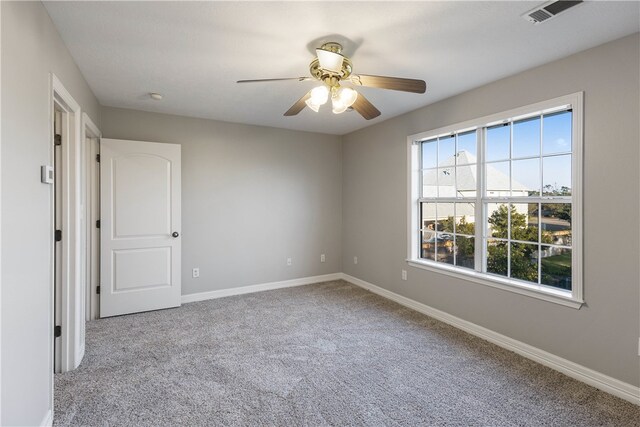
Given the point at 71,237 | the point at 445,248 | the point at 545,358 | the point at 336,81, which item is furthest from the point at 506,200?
the point at 71,237

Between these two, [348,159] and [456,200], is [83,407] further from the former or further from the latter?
[348,159]

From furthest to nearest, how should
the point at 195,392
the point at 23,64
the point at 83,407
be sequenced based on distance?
the point at 195,392 → the point at 83,407 → the point at 23,64

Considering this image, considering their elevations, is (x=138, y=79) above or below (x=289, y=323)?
above

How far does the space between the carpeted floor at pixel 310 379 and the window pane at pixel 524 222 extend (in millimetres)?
1040

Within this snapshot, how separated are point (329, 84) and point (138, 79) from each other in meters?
1.87

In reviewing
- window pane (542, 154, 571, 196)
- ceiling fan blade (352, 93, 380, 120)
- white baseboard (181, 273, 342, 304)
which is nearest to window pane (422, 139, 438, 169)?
window pane (542, 154, 571, 196)

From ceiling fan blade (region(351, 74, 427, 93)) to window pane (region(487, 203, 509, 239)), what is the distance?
1611 millimetres

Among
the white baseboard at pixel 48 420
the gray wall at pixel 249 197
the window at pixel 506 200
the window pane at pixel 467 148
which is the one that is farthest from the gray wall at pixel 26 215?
the window pane at pixel 467 148

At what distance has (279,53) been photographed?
2432 millimetres

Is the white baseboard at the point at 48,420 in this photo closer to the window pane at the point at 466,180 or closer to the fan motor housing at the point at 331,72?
the fan motor housing at the point at 331,72

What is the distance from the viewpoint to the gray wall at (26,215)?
140 cm

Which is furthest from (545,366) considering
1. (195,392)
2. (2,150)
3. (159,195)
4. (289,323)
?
(159,195)

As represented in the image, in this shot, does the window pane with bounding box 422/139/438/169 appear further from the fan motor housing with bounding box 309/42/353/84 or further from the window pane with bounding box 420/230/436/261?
the fan motor housing with bounding box 309/42/353/84

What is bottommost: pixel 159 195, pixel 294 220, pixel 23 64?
pixel 294 220
